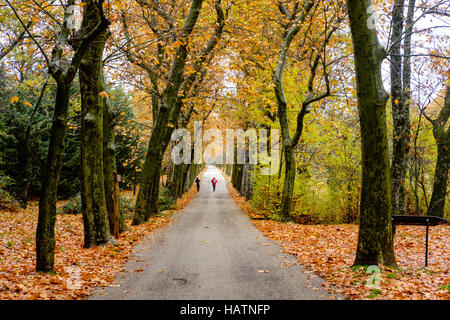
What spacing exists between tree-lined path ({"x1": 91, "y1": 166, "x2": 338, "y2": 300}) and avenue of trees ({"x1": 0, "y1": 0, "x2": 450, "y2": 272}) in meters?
1.54

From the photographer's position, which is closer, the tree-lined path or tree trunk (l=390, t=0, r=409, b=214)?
the tree-lined path

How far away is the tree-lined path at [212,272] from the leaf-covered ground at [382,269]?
46 centimetres

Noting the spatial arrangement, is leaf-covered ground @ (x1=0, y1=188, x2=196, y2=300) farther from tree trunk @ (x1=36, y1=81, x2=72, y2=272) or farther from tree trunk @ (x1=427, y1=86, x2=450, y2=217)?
tree trunk @ (x1=427, y1=86, x2=450, y2=217)

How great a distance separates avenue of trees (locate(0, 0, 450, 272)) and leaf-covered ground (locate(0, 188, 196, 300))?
20.1 inches

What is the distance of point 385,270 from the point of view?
6.21m

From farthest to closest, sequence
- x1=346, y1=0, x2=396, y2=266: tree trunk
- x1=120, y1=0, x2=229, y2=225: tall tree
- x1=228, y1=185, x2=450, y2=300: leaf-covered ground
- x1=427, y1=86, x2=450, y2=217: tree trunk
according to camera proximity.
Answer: x1=427, y1=86, x2=450, y2=217: tree trunk → x1=120, y1=0, x2=229, y2=225: tall tree → x1=346, y1=0, x2=396, y2=266: tree trunk → x1=228, y1=185, x2=450, y2=300: leaf-covered ground

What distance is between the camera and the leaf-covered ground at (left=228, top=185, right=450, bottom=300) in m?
5.29

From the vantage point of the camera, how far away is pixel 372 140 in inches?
246

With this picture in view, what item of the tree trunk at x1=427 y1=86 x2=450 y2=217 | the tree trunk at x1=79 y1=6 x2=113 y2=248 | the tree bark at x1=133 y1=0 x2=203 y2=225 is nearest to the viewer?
the tree trunk at x1=79 y1=6 x2=113 y2=248

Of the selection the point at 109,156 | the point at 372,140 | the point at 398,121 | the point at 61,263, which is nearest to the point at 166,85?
the point at 109,156

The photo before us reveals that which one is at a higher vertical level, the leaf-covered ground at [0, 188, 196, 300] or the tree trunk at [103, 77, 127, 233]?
the tree trunk at [103, 77, 127, 233]

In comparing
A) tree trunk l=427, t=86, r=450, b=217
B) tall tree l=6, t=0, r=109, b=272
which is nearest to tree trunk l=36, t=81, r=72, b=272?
tall tree l=6, t=0, r=109, b=272

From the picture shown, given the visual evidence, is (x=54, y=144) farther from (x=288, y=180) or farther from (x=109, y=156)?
(x=288, y=180)

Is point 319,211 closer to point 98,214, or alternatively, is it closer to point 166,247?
point 166,247
